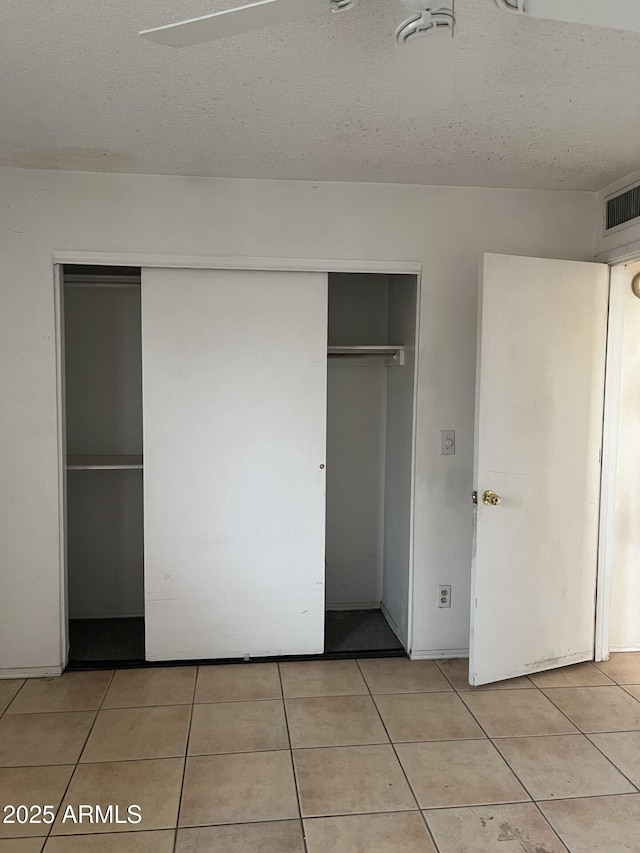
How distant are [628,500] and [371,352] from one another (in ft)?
5.39

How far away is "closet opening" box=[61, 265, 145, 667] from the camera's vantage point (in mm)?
4000

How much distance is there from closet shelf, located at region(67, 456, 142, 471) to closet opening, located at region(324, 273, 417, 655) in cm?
120

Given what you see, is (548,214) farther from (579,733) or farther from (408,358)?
(579,733)

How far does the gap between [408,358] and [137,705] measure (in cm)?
219

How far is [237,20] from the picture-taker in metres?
1.42

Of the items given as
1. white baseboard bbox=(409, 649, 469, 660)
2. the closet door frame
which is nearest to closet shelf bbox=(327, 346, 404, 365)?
the closet door frame

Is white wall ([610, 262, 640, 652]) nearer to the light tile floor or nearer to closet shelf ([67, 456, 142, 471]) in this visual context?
the light tile floor

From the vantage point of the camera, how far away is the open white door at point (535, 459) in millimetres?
3189

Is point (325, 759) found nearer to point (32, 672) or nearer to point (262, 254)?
point (32, 672)

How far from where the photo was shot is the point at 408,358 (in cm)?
369

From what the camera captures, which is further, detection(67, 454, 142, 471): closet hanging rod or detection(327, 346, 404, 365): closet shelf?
detection(327, 346, 404, 365): closet shelf

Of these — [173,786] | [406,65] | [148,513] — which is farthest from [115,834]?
[406,65]

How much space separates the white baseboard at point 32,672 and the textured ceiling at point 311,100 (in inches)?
95.4

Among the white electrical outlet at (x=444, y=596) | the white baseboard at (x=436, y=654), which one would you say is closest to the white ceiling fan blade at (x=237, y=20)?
the white electrical outlet at (x=444, y=596)
